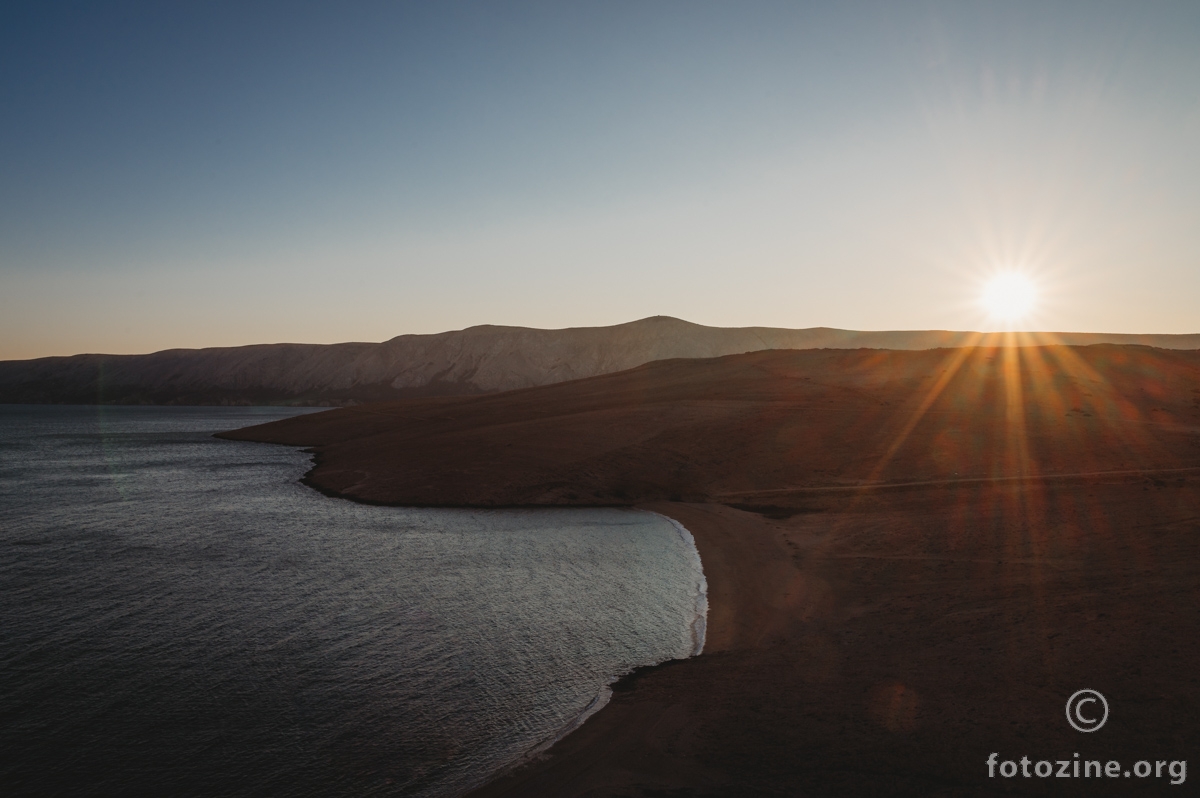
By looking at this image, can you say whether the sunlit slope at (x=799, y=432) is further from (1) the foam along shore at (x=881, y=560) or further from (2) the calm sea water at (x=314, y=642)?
(2) the calm sea water at (x=314, y=642)

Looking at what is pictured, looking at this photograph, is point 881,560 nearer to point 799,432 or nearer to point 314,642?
point 314,642

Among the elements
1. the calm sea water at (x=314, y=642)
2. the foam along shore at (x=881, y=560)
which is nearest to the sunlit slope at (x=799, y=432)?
the foam along shore at (x=881, y=560)

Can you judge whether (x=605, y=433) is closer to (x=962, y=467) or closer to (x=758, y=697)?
(x=962, y=467)

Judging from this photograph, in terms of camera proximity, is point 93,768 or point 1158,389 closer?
point 93,768

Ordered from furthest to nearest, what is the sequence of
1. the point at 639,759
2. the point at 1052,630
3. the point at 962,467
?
1. the point at 962,467
2. the point at 1052,630
3. the point at 639,759

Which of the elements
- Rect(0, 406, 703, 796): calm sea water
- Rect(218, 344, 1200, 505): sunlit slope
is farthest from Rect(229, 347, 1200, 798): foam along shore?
Rect(0, 406, 703, 796): calm sea water

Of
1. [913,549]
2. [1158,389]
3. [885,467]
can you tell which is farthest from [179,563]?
[1158,389]
